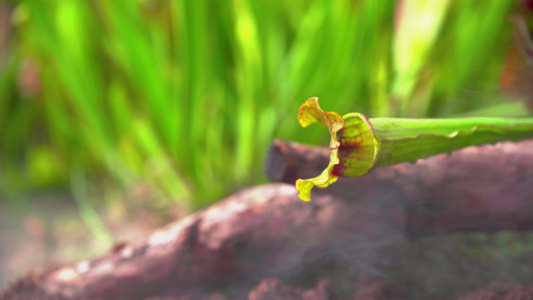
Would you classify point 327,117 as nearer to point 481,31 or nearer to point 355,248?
point 355,248

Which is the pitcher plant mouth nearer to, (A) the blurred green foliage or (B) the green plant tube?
(B) the green plant tube

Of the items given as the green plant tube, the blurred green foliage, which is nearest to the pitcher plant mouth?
the green plant tube

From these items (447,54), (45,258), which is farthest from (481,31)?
(45,258)

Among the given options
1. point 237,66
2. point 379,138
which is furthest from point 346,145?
point 237,66

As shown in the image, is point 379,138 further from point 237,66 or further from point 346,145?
point 237,66

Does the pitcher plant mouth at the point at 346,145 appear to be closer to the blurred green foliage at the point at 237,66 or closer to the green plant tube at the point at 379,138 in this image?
the green plant tube at the point at 379,138

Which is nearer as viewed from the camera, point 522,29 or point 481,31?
point 522,29
